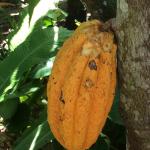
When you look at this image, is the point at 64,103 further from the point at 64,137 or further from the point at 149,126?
the point at 149,126

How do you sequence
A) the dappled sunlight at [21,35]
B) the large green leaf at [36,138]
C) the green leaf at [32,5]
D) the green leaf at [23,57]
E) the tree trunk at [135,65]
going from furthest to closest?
the dappled sunlight at [21,35]
the green leaf at [32,5]
the green leaf at [23,57]
the large green leaf at [36,138]
the tree trunk at [135,65]

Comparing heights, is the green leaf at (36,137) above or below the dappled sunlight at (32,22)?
below

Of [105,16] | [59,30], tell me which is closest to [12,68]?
[59,30]

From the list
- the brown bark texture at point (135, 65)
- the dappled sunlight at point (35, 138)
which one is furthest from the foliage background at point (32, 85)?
the brown bark texture at point (135, 65)

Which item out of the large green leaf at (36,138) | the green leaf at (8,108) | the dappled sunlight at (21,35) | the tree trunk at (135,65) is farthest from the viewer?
the dappled sunlight at (21,35)

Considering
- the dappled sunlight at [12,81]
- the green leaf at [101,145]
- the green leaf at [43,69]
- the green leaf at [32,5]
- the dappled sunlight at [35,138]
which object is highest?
the green leaf at [32,5]

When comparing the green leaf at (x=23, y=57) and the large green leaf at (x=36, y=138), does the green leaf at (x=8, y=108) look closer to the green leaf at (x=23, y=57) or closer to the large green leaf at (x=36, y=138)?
the green leaf at (x=23, y=57)
